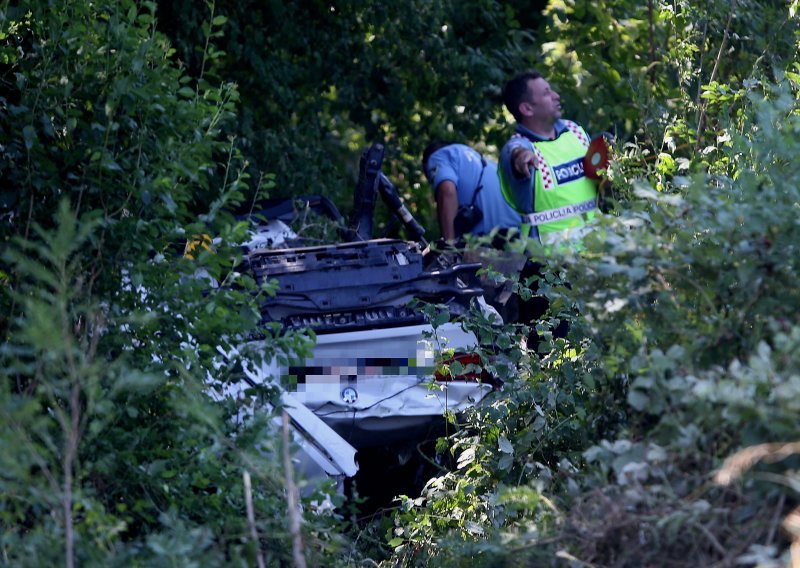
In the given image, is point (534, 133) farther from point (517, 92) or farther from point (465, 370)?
point (465, 370)

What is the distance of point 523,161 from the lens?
7.42m

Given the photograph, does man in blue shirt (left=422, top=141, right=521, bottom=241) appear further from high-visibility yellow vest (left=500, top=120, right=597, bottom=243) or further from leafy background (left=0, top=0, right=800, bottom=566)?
leafy background (left=0, top=0, right=800, bottom=566)

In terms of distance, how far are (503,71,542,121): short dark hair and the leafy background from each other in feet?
3.53

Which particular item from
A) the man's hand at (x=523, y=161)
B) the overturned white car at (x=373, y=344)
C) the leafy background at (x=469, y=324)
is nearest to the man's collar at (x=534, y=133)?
the man's hand at (x=523, y=161)

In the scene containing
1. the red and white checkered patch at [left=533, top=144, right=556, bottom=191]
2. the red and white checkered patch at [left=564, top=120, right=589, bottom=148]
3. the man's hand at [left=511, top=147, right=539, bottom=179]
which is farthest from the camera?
the red and white checkered patch at [left=564, top=120, right=589, bottom=148]

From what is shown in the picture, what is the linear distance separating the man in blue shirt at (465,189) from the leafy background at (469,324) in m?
1.30

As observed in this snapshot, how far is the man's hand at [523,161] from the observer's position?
7.42m

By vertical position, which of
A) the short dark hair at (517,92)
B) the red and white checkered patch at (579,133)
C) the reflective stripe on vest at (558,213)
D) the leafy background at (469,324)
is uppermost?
the short dark hair at (517,92)

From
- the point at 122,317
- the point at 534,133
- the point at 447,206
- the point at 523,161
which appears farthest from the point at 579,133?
the point at 122,317

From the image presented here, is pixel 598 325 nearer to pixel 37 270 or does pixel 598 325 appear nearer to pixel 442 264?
pixel 37 270

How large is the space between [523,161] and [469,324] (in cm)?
219

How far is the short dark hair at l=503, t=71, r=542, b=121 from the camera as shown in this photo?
26.3 feet

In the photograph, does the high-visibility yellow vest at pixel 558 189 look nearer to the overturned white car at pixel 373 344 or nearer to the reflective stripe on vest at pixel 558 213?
the reflective stripe on vest at pixel 558 213

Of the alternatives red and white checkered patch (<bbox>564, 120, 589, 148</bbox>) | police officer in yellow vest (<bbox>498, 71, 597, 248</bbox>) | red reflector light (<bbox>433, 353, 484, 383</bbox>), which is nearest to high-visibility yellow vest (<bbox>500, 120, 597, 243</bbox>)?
police officer in yellow vest (<bbox>498, 71, 597, 248</bbox>)
